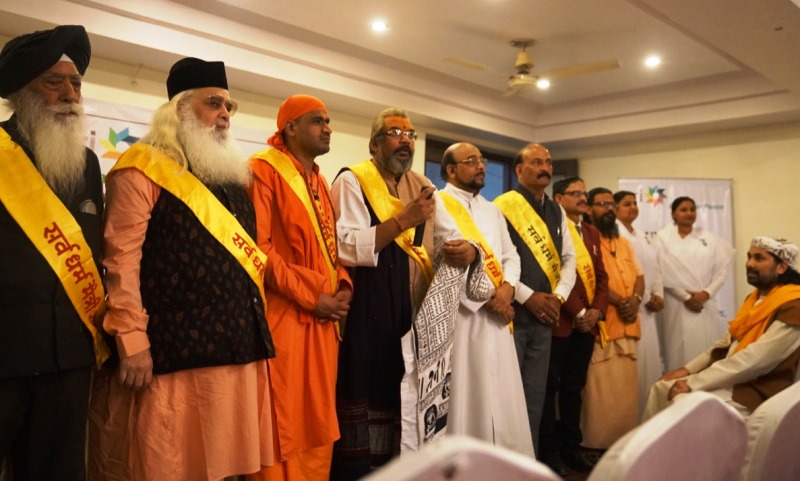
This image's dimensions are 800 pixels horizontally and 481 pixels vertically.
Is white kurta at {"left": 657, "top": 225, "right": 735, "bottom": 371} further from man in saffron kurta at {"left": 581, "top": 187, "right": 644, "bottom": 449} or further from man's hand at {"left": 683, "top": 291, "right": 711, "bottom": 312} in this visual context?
man in saffron kurta at {"left": 581, "top": 187, "right": 644, "bottom": 449}

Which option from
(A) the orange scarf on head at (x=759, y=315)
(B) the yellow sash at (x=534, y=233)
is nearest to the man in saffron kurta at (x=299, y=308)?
(B) the yellow sash at (x=534, y=233)

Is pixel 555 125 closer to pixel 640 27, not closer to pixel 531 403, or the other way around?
pixel 640 27

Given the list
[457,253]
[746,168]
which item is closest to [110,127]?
[457,253]

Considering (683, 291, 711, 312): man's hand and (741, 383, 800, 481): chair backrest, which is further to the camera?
(683, 291, 711, 312): man's hand

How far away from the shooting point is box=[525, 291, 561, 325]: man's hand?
10.2 ft

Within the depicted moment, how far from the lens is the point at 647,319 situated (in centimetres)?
446

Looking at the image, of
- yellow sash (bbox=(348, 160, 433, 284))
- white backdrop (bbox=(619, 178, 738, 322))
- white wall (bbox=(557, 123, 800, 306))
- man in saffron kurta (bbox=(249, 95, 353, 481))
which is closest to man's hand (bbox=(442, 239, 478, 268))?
yellow sash (bbox=(348, 160, 433, 284))

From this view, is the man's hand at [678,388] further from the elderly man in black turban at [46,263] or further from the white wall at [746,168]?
the white wall at [746,168]

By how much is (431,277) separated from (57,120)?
1.53 m

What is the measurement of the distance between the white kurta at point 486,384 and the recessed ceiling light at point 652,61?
3690mm

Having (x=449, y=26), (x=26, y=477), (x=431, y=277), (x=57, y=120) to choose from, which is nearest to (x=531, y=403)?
(x=431, y=277)

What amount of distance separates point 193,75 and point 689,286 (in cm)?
425

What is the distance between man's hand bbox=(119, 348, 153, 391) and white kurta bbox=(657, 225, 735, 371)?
4.23 meters

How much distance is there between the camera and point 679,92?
20.6 ft
